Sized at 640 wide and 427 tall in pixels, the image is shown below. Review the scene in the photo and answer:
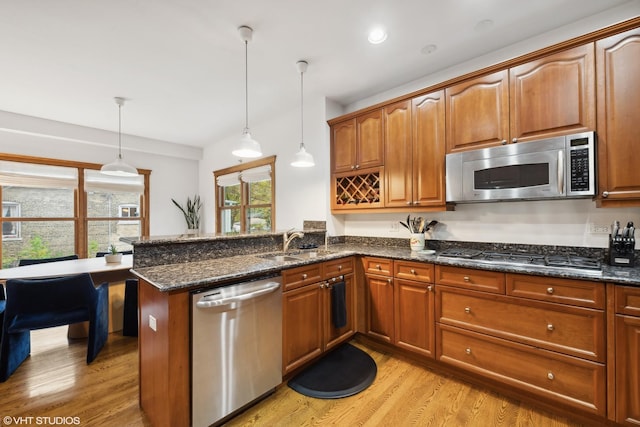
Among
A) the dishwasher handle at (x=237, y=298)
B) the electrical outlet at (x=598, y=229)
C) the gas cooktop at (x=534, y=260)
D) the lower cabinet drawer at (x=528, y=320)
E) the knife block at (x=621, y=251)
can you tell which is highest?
the electrical outlet at (x=598, y=229)

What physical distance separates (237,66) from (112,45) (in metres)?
1.03

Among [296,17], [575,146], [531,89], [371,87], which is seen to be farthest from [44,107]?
[575,146]

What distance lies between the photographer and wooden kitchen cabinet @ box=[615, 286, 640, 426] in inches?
58.8

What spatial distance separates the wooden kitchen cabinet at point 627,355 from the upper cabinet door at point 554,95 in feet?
3.73

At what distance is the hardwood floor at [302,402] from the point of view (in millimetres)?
1729

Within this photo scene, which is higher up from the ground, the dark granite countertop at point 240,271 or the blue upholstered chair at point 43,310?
the dark granite countertop at point 240,271

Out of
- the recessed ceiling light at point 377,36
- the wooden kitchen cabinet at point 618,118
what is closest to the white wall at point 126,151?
the recessed ceiling light at point 377,36

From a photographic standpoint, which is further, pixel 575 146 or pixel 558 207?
pixel 558 207

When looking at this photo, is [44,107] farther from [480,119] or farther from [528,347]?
[528,347]

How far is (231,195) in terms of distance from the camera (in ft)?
17.5

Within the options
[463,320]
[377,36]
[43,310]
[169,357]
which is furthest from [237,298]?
[377,36]

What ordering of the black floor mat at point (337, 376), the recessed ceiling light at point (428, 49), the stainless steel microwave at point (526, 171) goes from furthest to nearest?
the recessed ceiling light at point (428, 49)
the black floor mat at point (337, 376)
the stainless steel microwave at point (526, 171)

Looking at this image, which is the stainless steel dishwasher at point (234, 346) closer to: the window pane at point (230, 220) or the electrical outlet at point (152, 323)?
the electrical outlet at point (152, 323)

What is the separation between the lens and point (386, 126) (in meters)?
2.90
